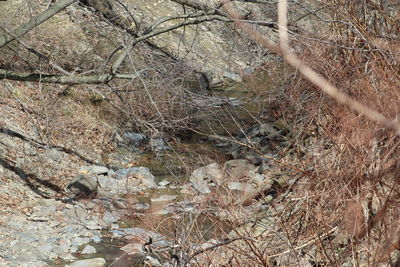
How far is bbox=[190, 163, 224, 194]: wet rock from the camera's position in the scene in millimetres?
8428

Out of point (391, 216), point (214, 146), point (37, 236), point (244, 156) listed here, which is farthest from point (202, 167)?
point (391, 216)

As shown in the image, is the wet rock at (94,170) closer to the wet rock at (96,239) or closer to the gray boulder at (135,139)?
the gray boulder at (135,139)

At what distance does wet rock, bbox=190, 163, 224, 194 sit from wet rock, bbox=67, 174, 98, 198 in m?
1.31

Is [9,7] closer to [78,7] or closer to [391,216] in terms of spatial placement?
[78,7]

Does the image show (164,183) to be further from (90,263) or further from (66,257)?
(90,263)

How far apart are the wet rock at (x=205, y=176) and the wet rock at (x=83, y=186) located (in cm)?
131

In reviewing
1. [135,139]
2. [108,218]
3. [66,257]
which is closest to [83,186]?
[108,218]

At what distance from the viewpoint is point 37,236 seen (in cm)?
742

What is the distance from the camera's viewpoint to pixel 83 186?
888 centimetres

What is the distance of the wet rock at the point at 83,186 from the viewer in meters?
8.81

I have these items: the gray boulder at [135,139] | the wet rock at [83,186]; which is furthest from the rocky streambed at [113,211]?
the gray boulder at [135,139]

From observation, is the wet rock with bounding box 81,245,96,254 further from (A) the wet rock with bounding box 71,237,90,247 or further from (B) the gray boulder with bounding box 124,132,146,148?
(B) the gray boulder with bounding box 124,132,146,148

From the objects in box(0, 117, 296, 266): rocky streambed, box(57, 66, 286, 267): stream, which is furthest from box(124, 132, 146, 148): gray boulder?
box(0, 117, 296, 266): rocky streambed

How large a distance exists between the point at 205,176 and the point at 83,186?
1614 mm
